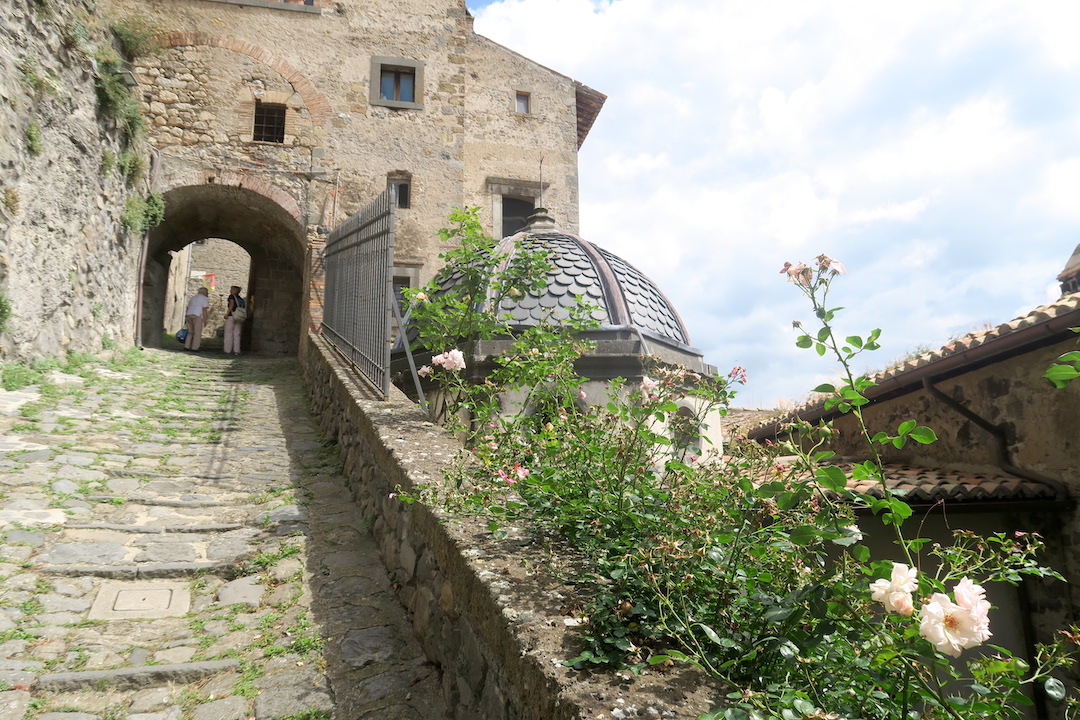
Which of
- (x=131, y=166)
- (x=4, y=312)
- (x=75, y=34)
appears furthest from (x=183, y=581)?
(x=131, y=166)

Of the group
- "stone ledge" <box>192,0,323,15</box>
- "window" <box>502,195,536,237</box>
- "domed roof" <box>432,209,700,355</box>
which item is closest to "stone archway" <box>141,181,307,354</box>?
"stone ledge" <box>192,0,323,15</box>

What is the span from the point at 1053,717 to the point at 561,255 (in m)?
6.24

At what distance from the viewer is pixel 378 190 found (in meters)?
12.6

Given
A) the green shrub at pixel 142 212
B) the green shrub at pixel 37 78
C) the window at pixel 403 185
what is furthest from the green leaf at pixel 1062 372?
the window at pixel 403 185

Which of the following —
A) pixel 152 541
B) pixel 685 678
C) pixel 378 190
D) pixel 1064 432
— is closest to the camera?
pixel 685 678

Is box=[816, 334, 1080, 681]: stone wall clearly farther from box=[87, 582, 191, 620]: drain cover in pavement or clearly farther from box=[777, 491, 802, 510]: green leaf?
box=[87, 582, 191, 620]: drain cover in pavement

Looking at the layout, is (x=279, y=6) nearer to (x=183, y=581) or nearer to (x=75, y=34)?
(x=75, y=34)

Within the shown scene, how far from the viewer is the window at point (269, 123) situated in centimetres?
1235

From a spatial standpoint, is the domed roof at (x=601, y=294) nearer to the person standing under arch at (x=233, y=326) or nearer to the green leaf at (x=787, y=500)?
the green leaf at (x=787, y=500)

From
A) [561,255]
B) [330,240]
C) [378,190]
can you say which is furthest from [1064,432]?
[378,190]

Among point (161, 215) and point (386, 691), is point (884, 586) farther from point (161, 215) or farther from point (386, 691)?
point (161, 215)

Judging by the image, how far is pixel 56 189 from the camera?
7.77 metres

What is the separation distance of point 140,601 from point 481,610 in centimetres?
237

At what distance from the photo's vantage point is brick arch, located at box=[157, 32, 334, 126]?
12.0 metres
